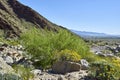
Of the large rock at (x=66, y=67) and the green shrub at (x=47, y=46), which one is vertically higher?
the green shrub at (x=47, y=46)

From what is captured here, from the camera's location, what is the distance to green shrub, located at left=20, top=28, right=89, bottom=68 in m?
21.4

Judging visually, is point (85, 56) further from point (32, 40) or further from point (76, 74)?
point (76, 74)

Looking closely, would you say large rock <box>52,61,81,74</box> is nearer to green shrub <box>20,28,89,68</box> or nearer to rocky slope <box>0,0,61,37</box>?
green shrub <box>20,28,89,68</box>

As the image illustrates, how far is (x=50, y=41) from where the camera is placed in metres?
23.0

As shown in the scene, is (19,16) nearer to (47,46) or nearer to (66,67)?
(47,46)

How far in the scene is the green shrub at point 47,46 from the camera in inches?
843

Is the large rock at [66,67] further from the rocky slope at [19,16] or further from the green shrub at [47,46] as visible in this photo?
the rocky slope at [19,16]

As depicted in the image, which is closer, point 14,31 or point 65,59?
point 65,59

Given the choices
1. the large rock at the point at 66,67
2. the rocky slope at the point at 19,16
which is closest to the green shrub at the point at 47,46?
the large rock at the point at 66,67

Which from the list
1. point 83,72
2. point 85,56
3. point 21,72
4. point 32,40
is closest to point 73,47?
point 85,56

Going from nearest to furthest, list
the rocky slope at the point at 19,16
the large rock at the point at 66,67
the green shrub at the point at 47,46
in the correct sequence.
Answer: the large rock at the point at 66,67 → the green shrub at the point at 47,46 → the rocky slope at the point at 19,16

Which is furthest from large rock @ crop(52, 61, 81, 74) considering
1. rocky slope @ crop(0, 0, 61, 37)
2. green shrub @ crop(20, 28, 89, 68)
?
rocky slope @ crop(0, 0, 61, 37)

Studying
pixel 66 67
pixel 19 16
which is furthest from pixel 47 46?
pixel 19 16

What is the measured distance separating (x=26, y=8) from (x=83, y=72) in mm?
109670
